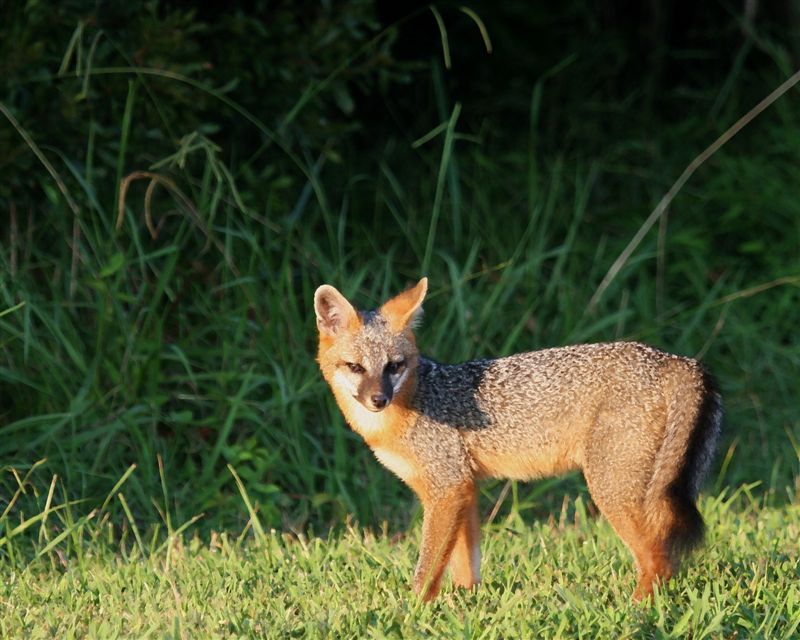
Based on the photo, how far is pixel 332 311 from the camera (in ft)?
16.5

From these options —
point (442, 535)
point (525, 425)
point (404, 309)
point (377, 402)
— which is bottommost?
point (442, 535)

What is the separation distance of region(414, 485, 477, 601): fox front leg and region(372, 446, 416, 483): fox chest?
117 millimetres

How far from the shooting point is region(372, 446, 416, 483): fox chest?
4.88m

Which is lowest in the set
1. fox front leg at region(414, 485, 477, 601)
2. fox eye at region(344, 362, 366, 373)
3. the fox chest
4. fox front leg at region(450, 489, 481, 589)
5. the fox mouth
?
fox front leg at region(450, 489, 481, 589)

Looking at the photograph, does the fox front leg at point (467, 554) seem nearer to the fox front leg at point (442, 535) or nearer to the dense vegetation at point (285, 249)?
the fox front leg at point (442, 535)

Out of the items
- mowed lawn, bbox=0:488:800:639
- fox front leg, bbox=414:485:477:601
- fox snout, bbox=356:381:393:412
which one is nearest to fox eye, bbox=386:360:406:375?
fox snout, bbox=356:381:393:412

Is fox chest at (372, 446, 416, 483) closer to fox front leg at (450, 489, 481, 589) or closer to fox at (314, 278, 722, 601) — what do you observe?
fox at (314, 278, 722, 601)

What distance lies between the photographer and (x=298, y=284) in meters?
7.36

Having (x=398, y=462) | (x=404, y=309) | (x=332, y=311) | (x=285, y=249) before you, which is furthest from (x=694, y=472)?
(x=285, y=249)

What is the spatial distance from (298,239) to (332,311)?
2.39 metres

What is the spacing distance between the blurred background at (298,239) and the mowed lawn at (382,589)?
0.39m

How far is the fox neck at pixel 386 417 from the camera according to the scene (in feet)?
16.1

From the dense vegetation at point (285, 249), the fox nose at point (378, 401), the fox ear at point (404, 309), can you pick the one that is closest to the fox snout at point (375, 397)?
the fox nose at point (378, 401)

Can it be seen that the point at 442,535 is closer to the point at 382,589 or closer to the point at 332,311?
the point at 382,589
